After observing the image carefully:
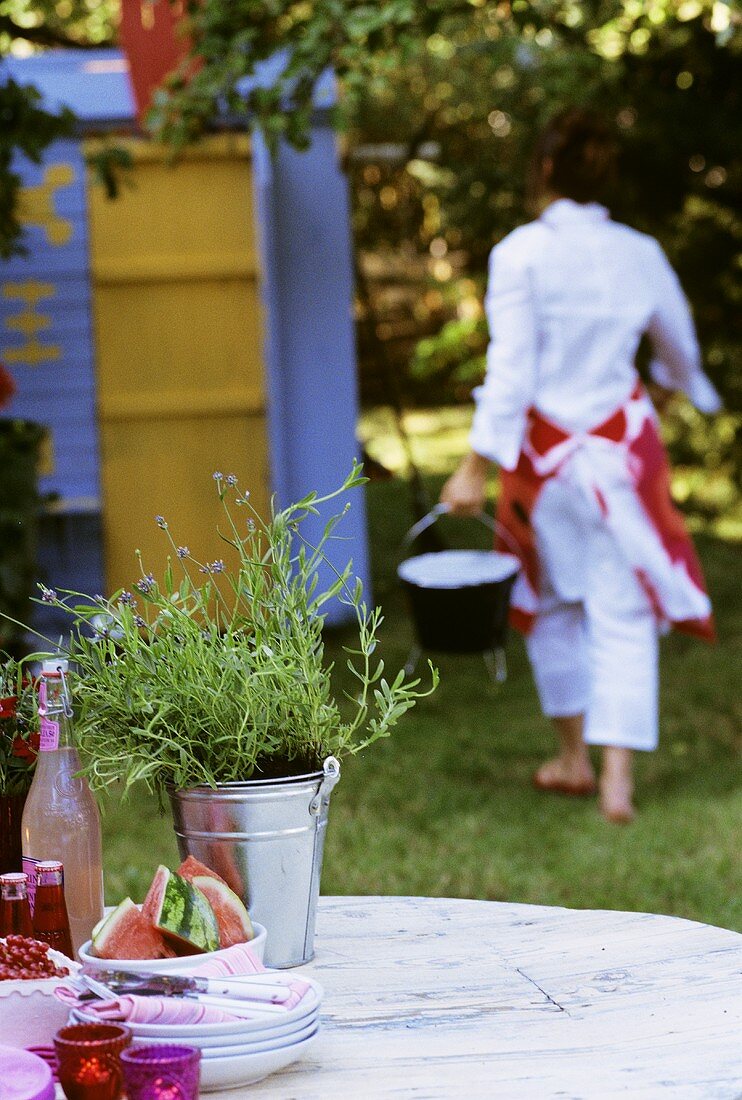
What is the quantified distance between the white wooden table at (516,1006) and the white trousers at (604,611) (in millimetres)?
2601

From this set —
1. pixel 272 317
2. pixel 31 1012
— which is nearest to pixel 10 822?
pixel 31 1012

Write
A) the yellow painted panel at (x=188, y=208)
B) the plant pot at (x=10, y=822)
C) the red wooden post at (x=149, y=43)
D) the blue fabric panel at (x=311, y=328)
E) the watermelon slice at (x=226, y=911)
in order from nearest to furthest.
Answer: the watermelon slice at (x=226, y=911) → the plant pot at (x=10, y=822) → the red wooden post at (x=149, y=43) → the yellow painted panel at (x=188, y=208) → the blue fabric panel at (x=311, y=328)

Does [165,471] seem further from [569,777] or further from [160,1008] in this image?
[160,1008]

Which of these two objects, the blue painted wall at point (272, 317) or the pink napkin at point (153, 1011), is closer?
the pink napkin at point (153, 1011)

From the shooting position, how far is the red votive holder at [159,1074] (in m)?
1.22

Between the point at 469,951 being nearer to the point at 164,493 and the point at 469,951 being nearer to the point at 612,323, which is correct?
the point at 612,323

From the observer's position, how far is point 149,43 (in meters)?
5.66

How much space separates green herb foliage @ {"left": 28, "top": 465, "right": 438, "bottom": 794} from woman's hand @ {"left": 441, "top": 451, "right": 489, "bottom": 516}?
2753mm

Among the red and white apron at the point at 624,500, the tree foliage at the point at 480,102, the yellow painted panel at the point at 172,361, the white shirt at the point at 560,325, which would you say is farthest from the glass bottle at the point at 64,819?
the yellow painted panel at the point at 172,361

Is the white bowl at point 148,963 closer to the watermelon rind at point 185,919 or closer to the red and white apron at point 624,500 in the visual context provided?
the watermelon rind at point 185,919

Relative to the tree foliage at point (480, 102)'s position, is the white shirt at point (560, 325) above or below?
below

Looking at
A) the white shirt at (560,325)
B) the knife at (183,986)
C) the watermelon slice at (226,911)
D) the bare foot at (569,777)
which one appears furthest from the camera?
the bare foot at (569,777)

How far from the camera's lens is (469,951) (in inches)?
67.9

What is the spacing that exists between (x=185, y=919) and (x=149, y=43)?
15.8 feet
